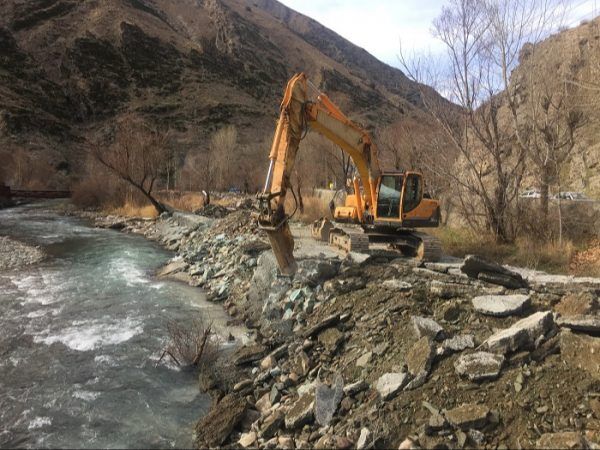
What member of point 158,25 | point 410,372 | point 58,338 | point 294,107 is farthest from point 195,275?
point 158,25

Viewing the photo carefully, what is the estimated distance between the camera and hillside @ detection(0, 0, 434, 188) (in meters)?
59.1

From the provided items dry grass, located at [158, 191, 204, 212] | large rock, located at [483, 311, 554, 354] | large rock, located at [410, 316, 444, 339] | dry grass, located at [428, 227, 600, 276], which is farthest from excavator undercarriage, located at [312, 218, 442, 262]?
dry grass, located at [158, 191, 204, 212]

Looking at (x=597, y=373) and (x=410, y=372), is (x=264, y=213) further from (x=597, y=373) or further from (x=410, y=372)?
(x=597, y=373)

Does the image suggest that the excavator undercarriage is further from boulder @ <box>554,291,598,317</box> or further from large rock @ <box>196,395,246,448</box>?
large rock @ <box>196,395,246,448</box>

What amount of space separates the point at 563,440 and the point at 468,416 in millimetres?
850

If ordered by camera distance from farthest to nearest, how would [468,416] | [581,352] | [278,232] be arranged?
[278,232], [581,352], [468,416]

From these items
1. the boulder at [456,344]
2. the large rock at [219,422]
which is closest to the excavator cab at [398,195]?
the boulder at [456,344]

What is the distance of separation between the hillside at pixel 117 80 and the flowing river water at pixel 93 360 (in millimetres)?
40387

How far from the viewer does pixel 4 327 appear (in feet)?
29.9

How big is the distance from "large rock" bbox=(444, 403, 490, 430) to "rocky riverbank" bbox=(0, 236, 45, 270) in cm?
1485

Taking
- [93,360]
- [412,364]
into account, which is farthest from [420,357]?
[93,360]

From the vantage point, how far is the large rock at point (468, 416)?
4.52 meters

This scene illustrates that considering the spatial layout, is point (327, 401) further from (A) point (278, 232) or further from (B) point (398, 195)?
(B) point (398, 195)

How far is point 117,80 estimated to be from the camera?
74.8m
